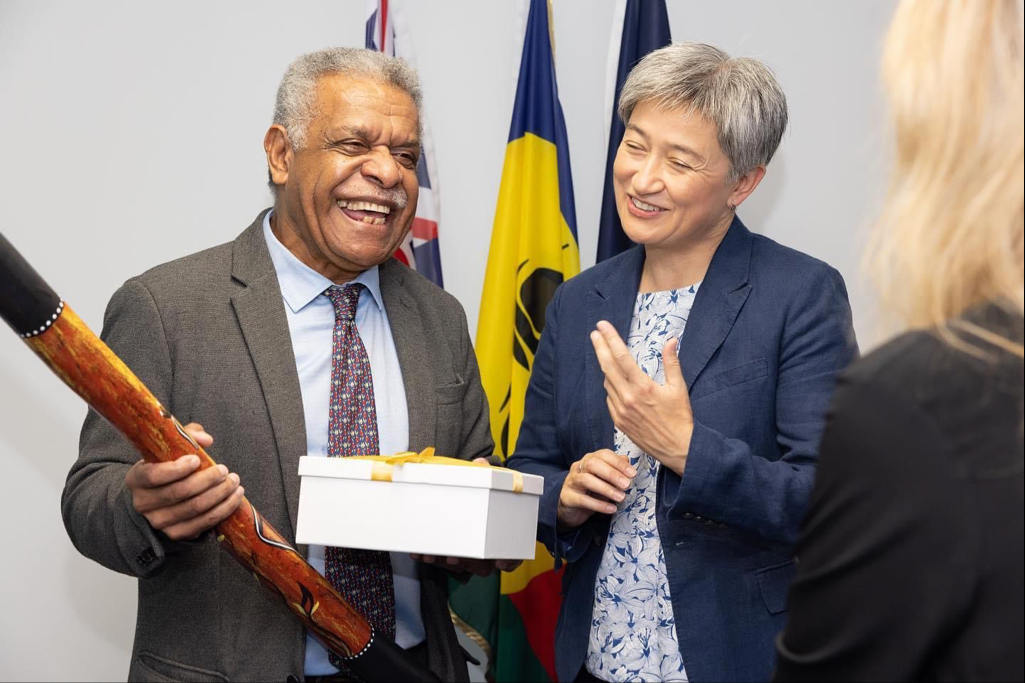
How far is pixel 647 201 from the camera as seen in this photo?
6.18ft

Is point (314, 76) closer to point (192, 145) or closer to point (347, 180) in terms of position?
point (347, 180)

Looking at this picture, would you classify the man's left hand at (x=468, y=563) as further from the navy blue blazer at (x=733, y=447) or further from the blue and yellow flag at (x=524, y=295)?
the blue and yellow flag at (x=524, y=295)

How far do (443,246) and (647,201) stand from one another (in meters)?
1.40

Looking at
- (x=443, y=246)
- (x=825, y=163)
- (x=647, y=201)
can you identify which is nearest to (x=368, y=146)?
(x=647, y=201)

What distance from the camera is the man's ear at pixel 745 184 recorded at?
193 cm

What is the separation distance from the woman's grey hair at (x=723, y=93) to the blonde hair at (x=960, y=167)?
3.33 ft

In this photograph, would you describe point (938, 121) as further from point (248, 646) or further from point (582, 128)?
point (582, 128)

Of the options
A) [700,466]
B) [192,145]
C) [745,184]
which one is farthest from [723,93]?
[192,145]

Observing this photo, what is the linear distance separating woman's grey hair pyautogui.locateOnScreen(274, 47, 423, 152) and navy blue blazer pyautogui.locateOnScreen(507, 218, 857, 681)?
2.14 feet

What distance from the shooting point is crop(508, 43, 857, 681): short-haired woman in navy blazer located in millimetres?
1624

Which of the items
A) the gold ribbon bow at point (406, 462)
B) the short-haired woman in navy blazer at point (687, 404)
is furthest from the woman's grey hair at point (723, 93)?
the gold ribbon bow at point (406, 462)

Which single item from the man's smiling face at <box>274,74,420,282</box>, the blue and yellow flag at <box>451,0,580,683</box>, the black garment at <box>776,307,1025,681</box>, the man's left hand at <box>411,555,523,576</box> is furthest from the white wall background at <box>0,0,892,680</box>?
the black garment at <box>776,307,1025,681</box>

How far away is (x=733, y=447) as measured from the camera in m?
1.61

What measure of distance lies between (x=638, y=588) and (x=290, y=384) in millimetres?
738
